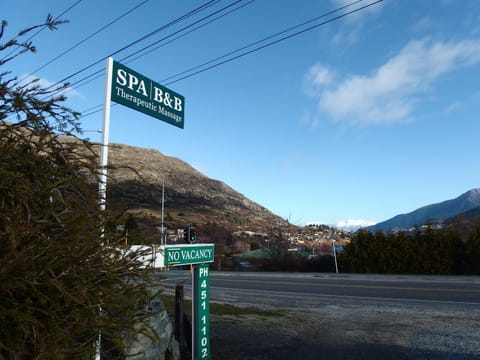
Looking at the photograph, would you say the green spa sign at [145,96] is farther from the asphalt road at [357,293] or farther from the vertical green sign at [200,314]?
the asphalt road at [357,293]

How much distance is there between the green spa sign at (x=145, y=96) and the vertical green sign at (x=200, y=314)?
2481 millimetres

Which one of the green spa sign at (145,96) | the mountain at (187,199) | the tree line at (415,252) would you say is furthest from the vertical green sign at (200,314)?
the tree line at (415,252)

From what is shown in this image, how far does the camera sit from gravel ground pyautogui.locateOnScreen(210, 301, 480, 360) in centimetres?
686

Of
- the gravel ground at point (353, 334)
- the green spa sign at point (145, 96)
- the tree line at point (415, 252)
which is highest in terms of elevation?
the green spa sign at point (145, 96)

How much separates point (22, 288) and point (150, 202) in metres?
1.92

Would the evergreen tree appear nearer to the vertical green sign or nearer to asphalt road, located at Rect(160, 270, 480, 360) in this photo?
asphalt road, located at Rect(160, 270, 480, 360)

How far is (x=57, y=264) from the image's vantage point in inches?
91.2

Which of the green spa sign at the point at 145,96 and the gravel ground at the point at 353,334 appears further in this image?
the gravel ground at the point at 353,334

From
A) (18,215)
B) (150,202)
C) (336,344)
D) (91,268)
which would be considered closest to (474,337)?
(336,344)

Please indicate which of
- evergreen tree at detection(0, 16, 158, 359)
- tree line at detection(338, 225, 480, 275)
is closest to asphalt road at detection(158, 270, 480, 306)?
tree line at detection(338, 225, 480, 275)

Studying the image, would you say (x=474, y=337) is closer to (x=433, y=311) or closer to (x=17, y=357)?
(x=433, y=311)

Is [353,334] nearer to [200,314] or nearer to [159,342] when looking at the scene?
[200,314]

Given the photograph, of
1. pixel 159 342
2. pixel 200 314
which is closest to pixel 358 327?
pixel 200 314

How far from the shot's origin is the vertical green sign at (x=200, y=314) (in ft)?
18.1
